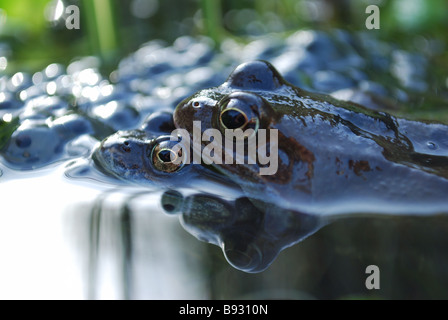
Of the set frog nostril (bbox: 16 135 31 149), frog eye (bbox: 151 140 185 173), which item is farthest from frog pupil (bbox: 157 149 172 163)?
frog nostril (bbox: 16 135 31 149)

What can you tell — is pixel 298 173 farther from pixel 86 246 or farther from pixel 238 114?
pixel 86 246

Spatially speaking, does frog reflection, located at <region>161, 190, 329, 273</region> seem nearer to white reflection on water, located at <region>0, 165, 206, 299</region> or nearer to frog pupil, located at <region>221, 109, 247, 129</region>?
white reflection on water, located at <region>0, 165, 206, 299</region>

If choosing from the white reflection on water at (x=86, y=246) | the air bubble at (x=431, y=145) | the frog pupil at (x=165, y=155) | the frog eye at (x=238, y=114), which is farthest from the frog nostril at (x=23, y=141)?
the air bubble at (x=431, y=145)

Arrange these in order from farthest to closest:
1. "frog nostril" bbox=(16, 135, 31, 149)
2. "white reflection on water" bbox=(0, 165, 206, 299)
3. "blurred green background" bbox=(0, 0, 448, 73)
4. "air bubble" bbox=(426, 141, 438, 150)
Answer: "blurred green background" bbox=(0, 0, 448, 73), "frog nostril" bbox=(16, 135, 31, 149), "air bubble" bbox=(426, 141, 438, 150), "white reflection on water" bbox=(0, 165, 206, 299)

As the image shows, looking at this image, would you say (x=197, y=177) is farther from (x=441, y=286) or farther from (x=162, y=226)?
(x=441, y=286)

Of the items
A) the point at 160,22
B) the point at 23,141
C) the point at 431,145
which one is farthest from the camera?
the point at 160,22

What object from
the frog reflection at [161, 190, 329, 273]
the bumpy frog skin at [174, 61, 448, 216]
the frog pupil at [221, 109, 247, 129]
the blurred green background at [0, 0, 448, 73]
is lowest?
the frog reflection at [161, 190, 329, 273]

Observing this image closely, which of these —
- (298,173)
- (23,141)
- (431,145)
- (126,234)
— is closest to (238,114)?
(298,173)
